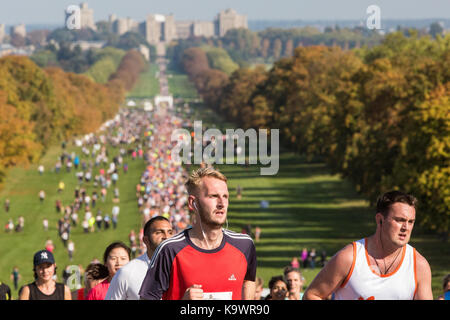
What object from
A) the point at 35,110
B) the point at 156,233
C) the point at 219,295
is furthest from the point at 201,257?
the point at 35,110

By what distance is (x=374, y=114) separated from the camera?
198ft

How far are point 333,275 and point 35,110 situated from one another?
8417cm

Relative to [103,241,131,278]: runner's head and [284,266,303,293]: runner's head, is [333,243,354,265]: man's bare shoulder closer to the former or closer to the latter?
A: [103,241,131,278]: runner's head

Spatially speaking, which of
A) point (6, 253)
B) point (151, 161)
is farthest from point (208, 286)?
point (151, 161)

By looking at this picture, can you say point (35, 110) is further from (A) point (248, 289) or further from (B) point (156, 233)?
(A) point (248, 289)

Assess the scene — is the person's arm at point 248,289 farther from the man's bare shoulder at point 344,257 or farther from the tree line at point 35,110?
the tree line at point 35,110

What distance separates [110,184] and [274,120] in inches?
881

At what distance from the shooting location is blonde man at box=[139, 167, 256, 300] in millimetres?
7453

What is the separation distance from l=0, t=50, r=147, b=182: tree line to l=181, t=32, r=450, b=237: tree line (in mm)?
19396

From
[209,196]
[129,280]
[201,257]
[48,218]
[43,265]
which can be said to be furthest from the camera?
[48,218]

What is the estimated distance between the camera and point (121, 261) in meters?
10.7

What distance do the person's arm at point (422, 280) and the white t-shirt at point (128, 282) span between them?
2502mm
